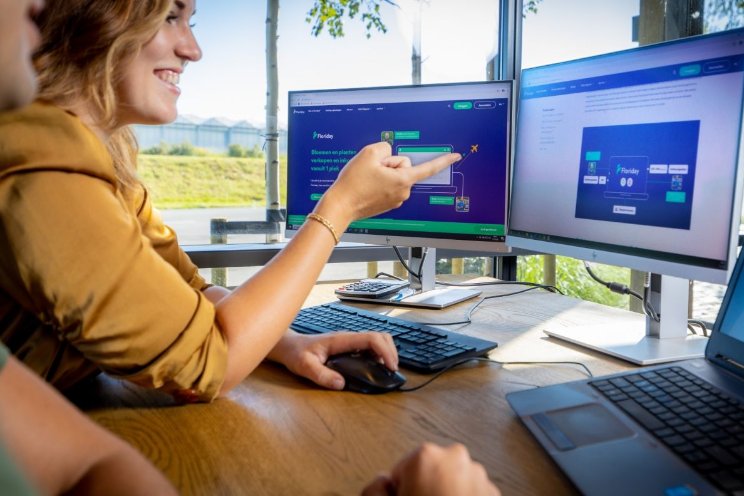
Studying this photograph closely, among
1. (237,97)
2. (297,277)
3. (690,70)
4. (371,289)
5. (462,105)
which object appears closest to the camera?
(297,277)

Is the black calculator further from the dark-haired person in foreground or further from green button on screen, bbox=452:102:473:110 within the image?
the dark-haired person in foreground

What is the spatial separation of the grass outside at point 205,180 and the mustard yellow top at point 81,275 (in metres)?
1.43

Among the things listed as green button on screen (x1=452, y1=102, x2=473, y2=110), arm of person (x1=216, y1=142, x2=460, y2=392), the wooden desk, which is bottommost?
the wooden desk

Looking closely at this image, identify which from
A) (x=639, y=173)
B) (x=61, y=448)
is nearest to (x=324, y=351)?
(x=61, y=448)

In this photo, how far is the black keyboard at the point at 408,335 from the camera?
1.11 meters

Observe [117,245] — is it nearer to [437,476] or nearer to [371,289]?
[437,476]

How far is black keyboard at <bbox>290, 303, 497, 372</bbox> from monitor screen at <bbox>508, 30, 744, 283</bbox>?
34 cm

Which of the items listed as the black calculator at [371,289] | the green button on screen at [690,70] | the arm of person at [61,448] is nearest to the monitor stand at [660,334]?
the green button on screen at [690,70]

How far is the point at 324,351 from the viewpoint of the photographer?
1082mm

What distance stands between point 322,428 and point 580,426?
34cm

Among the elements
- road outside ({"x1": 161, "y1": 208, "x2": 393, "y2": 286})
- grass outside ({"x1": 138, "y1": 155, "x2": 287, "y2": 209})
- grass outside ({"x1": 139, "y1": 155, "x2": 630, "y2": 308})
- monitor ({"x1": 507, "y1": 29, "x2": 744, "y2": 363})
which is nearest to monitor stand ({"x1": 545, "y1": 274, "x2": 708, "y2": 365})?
monitor ({"x1": 507, "y1": 29, "x2": 744, "y2": 363})

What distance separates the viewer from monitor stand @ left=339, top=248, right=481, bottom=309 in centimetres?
166

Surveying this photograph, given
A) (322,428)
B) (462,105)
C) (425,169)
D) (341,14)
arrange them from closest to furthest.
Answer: (322,428) → (425,169) → (462,105) → (341,14)

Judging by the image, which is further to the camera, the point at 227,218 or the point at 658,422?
the point at 227,218
